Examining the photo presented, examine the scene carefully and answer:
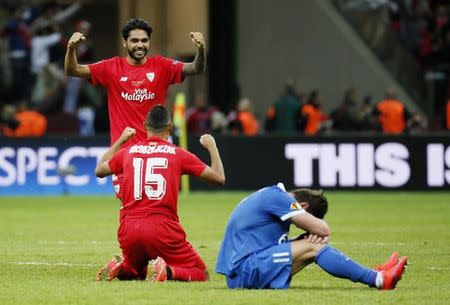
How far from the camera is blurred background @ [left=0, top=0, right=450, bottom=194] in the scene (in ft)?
98.8

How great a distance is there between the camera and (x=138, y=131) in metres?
13.2

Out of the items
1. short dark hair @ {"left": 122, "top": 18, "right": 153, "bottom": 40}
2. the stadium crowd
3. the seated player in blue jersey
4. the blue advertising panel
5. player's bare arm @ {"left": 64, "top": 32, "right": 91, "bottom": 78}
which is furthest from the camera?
the stadium crowd

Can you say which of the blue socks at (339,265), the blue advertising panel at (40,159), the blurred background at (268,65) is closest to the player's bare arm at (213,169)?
the blue socks at (339,265)

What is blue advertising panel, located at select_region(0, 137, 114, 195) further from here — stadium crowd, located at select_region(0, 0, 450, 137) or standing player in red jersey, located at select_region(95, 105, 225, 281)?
standing player in red jersey, located at select_region(95, 105, 225, 281)

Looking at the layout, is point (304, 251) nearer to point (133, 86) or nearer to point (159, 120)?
point (159, 120)

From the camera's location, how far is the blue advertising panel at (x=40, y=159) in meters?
26.6

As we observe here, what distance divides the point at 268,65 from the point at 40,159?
10.8 meters

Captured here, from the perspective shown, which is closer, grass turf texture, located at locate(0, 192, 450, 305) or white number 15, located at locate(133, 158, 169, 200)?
grass turf texture, located at locate(0, 192, 450, 305)

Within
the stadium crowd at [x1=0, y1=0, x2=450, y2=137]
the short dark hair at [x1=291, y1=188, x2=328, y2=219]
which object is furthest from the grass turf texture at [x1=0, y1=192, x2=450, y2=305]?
the stadium crowd at [x1=0, y1=0, x2=450, y2=137]

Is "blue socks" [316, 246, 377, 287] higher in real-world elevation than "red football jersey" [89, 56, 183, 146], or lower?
lower

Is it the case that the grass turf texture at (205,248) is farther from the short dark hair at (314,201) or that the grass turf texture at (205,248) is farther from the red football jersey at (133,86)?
the red football jersey at (133,86)

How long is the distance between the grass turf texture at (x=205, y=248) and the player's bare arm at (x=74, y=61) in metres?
1.84

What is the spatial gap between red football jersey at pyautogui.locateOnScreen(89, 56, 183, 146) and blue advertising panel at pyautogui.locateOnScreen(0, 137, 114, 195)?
13.2 m

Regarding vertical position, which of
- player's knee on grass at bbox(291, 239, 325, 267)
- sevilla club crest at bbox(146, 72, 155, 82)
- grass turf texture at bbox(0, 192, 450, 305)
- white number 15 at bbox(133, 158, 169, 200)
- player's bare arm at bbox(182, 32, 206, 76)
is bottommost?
grass turf texture at bbox(0, 192, 450, 305)
